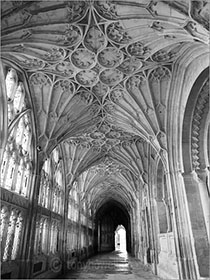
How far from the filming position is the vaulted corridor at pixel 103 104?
300 inches

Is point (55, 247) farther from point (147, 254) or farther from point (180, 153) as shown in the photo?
point (180, 153)

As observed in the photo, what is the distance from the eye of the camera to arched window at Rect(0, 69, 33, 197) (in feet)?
32.9

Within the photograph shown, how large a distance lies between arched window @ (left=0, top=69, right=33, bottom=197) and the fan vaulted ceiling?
69 cm

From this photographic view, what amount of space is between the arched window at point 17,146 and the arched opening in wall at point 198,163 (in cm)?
852

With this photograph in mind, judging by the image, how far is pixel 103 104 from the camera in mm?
13398

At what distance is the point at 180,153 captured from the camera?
35.1 feet

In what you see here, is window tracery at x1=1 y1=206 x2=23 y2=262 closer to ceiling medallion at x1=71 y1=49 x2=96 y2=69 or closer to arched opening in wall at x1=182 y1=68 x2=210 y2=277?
ceiling medallion at x1=71 y1=49 x2=96 y2=69

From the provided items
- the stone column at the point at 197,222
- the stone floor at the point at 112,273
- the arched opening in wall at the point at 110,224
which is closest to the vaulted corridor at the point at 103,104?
the stone column at the point at 197,222

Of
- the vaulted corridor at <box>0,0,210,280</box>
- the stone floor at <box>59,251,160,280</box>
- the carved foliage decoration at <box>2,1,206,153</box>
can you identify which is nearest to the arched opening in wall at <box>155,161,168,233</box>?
the vaulted corridor at <box>0,0,210,280</box>

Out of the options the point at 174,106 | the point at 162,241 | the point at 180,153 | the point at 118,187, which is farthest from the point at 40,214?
the point at 118,187

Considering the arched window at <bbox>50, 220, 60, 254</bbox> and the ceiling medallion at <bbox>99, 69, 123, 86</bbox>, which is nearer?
the ceiling medallion at <bbox>99, 69, 123, 86</bbox>

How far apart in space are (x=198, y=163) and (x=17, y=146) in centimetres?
945

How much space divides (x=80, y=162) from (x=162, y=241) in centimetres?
953

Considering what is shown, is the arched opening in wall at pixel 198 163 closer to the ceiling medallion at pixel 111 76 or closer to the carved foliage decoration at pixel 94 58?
the carved foliage decoration at pixel 94 58
